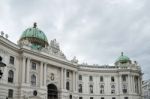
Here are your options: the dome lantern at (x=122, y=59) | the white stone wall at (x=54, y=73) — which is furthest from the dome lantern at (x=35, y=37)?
the dome lantern at (x=122, y=59)

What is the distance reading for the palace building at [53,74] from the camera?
61500 mm

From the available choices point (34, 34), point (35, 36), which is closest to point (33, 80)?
point (35, 36)

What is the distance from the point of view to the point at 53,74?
74938 mm

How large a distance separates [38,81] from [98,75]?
30.3m

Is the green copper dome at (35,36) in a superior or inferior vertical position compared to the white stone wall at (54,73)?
superior

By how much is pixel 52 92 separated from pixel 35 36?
2009 centimetres

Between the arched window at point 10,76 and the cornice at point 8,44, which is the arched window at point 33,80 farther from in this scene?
the cornice at point 8,44

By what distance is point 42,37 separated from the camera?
82.0 m

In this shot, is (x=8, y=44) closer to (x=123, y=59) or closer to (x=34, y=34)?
(x=34, y=34)

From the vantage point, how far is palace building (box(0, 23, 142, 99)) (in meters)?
61.5

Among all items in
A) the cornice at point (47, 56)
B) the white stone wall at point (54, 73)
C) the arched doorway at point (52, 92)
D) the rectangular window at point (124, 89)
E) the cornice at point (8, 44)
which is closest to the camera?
the cornice at point (8, 44)

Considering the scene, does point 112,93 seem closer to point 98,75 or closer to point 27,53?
point 98,75

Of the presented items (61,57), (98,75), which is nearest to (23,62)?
(61,57)

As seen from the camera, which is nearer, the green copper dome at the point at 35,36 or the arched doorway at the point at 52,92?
the arched doorway at the point at 52,92
